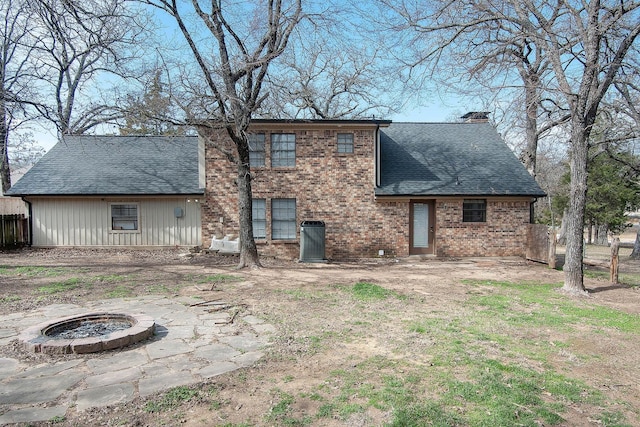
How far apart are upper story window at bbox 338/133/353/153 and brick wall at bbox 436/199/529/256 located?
353 cm

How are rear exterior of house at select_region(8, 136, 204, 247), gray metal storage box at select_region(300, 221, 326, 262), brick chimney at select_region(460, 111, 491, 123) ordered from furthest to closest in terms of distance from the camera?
brick chimney at select_region(460, 111, 491, 123) → rear exterior of house at select_region(8, 136, 204, 247) → gray metal storage box at select_region(300, 221, 326, 262)

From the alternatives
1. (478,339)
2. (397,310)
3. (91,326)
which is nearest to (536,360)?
(478,339)

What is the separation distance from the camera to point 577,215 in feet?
29.6

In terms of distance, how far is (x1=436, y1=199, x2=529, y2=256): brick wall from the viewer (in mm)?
14484

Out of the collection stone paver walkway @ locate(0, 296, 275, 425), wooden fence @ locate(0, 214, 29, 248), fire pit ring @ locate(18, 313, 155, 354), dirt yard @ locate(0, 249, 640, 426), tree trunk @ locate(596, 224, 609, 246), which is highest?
wooden fence @ locate(0, 214, 29, 248)

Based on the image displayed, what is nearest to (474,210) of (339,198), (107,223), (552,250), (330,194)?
(552,250)

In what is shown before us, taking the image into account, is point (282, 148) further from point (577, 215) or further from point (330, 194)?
point (577, 215)

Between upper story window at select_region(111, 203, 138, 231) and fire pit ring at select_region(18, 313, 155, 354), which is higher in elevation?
upper story window at select_region(111, 203, 138, 231)

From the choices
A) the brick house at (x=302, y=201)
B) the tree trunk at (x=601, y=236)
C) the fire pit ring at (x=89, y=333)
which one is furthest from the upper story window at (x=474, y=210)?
the tree trunk at (x=601, y=236)

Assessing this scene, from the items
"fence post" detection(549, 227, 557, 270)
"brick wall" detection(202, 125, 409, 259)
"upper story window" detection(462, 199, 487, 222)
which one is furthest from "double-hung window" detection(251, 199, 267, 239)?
"fence post" detection(549, 227, 557, 270)

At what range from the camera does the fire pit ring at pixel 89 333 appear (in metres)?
4.68

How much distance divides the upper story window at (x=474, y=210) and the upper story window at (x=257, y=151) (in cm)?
697

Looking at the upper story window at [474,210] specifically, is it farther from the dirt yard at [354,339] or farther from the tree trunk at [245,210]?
the tree trunk at [245,210]

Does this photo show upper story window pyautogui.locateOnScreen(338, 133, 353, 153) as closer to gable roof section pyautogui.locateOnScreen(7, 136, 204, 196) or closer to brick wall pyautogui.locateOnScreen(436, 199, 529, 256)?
brick wall pyautogui.locateOnScreen(436, 199, 529, 256)
